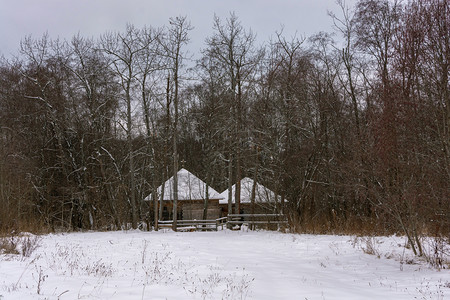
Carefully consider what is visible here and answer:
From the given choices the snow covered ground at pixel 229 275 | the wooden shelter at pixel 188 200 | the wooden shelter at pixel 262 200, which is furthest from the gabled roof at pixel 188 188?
the snow covered ground at pixel 229 275

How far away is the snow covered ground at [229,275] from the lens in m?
5.74

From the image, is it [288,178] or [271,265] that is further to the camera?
[288,178]

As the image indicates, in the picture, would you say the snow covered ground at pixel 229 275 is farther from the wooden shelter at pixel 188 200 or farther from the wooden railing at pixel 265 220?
the wooden shelter at pixel 188 200

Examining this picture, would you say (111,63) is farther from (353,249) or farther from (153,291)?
(153,291)

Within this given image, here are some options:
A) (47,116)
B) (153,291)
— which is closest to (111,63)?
(47,116)

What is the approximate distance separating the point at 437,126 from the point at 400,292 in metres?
3.43

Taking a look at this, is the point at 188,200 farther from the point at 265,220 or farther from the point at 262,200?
the point at 265,220

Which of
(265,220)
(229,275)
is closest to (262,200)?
(265,220)

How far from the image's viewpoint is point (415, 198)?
815cm

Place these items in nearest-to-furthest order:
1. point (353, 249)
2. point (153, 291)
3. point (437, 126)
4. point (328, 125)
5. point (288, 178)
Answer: point (153, 291) < point (437, 126) < point (353, 249) < point (288, 178) < point (328, 125)

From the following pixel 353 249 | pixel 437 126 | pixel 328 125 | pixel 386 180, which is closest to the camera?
pixel 437 126

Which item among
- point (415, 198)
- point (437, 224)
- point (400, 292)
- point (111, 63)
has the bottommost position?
point (400, 292)

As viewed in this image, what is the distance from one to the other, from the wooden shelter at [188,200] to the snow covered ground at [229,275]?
1885 cm

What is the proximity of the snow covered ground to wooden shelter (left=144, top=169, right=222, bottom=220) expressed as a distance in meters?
18.9
